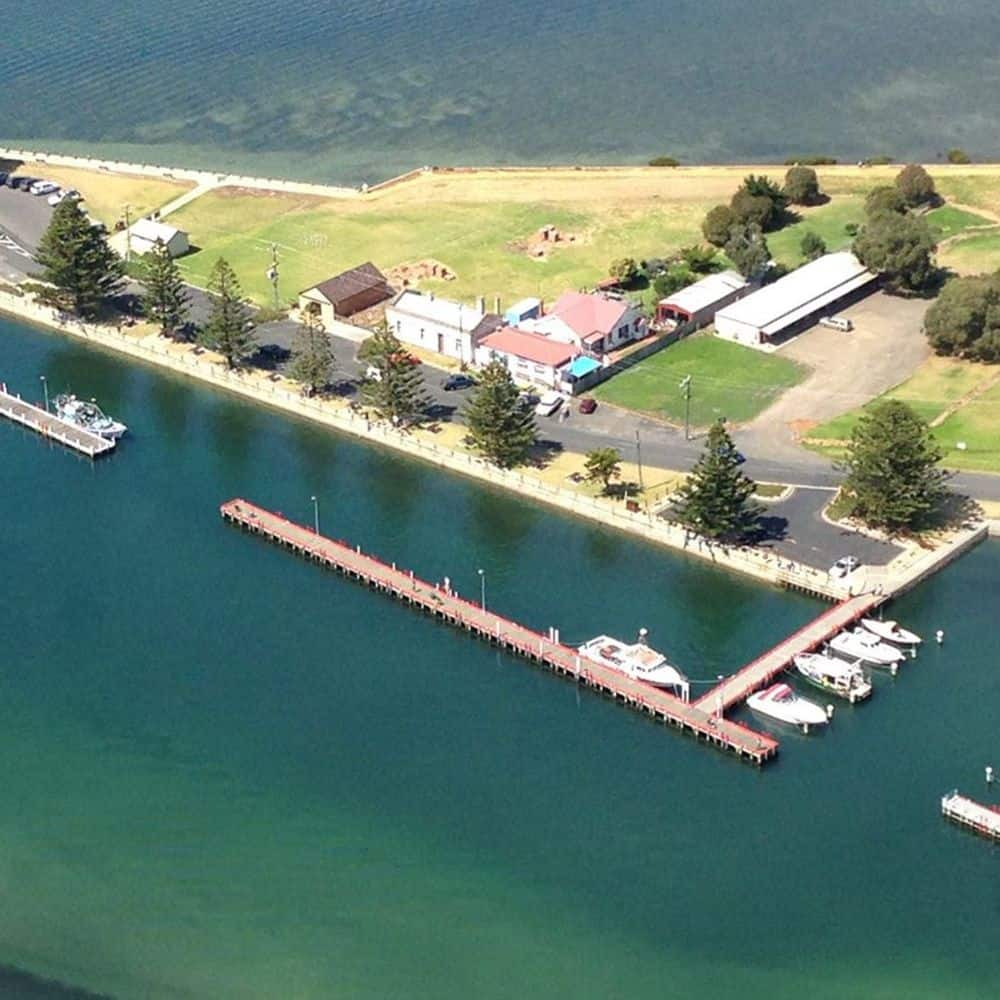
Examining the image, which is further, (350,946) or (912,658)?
(912,658)

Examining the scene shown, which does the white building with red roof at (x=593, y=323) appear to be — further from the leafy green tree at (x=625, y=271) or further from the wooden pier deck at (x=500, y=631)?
the wooden pier deck at (x=500, y=631)

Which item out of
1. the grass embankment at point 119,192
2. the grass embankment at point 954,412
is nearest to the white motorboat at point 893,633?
the grass embankment at point 954,412

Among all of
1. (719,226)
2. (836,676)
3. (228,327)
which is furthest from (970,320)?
(228,327)

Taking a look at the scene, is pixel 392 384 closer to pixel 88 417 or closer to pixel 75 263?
pixel 88 417

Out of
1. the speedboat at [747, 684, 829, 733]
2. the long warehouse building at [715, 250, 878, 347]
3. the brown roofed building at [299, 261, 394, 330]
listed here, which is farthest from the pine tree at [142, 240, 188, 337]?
the speedboat at [747, 684, 829, 733]

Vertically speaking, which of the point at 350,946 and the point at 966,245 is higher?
the point at 966,245

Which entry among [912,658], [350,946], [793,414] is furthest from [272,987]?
[793,414]

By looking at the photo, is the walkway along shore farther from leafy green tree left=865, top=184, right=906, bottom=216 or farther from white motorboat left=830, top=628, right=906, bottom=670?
leafy green tree left=865, top=184, right=906, bottom=216

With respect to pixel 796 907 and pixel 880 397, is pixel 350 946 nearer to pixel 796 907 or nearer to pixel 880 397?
pixel 796 907
